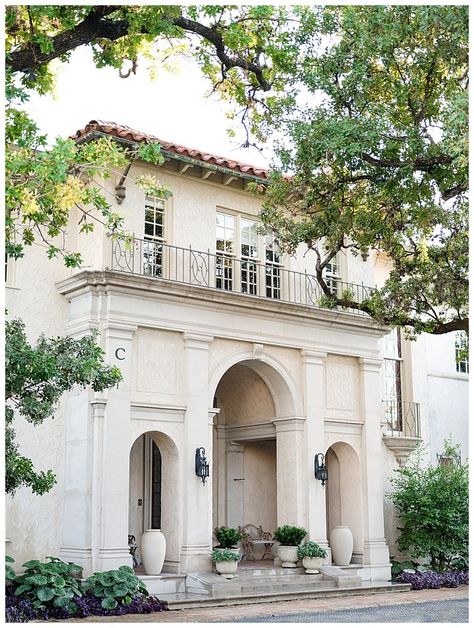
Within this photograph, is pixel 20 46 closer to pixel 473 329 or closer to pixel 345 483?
pixel 473 329

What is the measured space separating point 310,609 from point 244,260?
784 centimetres

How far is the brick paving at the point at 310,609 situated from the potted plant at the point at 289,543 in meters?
1.38

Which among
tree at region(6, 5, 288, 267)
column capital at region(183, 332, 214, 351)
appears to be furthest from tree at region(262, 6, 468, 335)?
column capital at region(183, 332, 214, 351)

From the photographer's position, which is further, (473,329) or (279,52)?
(279,52)

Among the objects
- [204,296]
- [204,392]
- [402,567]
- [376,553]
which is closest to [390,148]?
A: [204,296]

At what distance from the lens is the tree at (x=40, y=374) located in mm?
11305

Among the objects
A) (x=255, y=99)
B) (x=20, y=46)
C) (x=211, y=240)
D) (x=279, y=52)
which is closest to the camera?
(x=20, y=46)

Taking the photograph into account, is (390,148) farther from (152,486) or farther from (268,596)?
(152,486)

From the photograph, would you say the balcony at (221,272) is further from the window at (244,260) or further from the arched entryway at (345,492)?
the arched entryway at (345,492)

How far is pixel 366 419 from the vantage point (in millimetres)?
20953

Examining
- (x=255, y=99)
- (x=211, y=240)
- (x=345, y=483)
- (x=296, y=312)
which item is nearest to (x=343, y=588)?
(x=345, y=483)

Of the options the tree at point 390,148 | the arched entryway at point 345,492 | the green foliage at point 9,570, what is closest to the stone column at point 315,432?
the arched entryway at point 345,492

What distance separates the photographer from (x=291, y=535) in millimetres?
18891

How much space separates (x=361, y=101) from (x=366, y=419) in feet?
33.6
